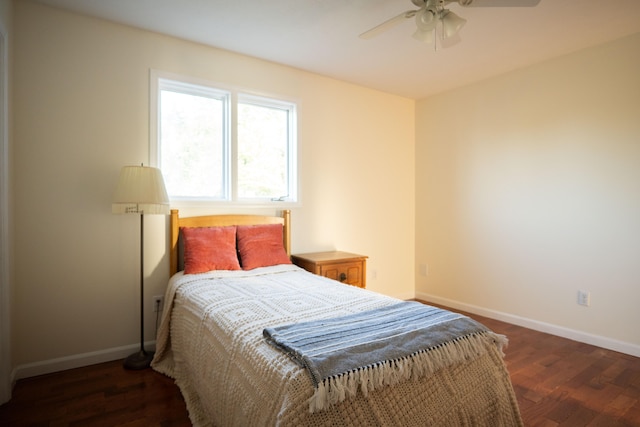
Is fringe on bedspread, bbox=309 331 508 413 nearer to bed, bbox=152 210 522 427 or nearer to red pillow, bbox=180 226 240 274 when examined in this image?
bed, bbox=152 210 522 427

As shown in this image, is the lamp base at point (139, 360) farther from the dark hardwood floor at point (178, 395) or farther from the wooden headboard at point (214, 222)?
the wooden headboard at point (214, 222)

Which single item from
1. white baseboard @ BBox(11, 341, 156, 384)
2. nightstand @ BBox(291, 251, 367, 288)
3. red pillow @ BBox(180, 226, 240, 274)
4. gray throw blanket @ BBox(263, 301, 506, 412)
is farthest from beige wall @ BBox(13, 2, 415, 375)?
gray throw blanket @ BBox(263, 301, 506, 412)

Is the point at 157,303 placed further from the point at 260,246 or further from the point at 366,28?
the point at 366,28

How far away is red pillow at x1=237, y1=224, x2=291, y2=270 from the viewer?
2.83 meters

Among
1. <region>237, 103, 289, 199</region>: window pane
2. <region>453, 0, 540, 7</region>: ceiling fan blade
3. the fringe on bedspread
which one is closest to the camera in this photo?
the fringe on bedspread

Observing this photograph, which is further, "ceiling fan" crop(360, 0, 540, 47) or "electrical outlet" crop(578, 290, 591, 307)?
"electrical outlet" crop(578, 290, 591, 307)

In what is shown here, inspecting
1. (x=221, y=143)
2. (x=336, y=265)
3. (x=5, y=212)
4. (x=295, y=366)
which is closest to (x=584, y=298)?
(x=336, y=265)

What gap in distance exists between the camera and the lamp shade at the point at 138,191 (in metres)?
2.30

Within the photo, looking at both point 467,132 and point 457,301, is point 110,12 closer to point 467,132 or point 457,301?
point 467,132

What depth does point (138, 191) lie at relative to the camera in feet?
7.59

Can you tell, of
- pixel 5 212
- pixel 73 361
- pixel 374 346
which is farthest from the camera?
pixel 73 361

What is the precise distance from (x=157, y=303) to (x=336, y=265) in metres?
1.47

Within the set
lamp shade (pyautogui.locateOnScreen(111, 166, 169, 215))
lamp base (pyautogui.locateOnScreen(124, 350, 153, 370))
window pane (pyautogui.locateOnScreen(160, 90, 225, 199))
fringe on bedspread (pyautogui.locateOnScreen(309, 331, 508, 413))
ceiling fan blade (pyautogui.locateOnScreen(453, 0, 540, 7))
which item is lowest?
lamp base (pyautogui.locateOnScreen(124, 350, 153, 370))

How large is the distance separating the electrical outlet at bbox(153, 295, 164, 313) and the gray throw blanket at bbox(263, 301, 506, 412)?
163cm
